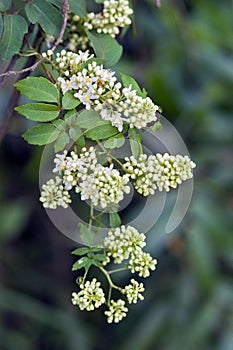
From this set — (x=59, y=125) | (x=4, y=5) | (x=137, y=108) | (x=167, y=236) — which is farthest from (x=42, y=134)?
(x=167, y=236)

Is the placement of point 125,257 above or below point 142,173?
below

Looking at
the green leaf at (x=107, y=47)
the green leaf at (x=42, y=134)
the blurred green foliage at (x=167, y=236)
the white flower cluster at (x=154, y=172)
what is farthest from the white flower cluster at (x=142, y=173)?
the blurred green foliage at (x=167, y=236)

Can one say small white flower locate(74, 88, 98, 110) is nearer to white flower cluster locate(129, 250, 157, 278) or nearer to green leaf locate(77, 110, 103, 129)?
green leaf locate(77, 110, 103, 129)

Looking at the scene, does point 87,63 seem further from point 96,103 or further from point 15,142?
point 15,142

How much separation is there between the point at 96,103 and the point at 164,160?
0.37ft

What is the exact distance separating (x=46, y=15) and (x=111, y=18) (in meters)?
0.10

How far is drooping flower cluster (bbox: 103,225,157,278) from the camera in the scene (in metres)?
0.91

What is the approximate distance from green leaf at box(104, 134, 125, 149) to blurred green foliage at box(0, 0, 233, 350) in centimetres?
118

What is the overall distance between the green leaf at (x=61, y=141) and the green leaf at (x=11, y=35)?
165mm

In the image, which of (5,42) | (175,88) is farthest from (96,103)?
(175,88)

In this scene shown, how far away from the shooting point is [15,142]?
2588 mm

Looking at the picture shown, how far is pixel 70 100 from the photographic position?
0.88m

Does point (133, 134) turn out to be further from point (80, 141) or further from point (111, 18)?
point (111, 18)

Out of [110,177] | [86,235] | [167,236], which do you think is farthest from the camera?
[167,236]
